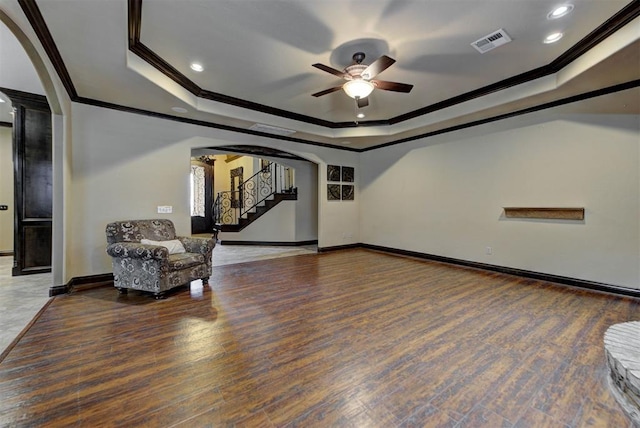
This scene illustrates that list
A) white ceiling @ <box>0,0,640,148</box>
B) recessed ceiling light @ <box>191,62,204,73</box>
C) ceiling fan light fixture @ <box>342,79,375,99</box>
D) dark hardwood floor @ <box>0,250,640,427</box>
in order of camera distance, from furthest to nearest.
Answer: recessed ceiling light @ <box>191,62,204,73</box>
ceiling fan light fixture @ <box>342,79,375,99</box>
white ceiling @ <box>0,0,640,148</box>
dark hardwood floor @ <box>0,250,640,427</box>

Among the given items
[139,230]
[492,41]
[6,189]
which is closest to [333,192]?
[139,230]

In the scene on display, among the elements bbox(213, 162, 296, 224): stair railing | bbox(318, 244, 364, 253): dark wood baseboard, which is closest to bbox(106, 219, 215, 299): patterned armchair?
bbox(318, 244, 364, 253): dark wood baseboard

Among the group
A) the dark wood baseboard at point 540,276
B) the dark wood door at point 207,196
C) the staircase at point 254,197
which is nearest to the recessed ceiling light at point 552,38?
the dark wood baseboard at point 540,276

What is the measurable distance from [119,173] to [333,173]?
15.1 ft

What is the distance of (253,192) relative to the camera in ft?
33.2

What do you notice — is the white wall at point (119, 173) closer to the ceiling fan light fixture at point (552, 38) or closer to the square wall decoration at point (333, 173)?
the square wall decoration at point (333, 173)

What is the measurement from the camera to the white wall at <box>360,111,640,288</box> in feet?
12.4

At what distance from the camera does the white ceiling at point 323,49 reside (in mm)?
2594

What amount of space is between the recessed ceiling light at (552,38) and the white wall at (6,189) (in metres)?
9.96

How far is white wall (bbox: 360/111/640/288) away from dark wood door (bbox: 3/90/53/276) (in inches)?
270

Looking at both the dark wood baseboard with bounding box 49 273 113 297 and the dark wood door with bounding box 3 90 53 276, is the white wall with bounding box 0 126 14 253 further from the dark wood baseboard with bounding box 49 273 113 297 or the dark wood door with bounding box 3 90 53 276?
the dark wood baseboard with bounding box 49 273 113 297

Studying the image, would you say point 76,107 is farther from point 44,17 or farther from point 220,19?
point 220,19

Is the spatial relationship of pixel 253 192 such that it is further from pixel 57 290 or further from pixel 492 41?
pixel 492 41

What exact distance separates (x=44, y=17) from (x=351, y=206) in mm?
6397
